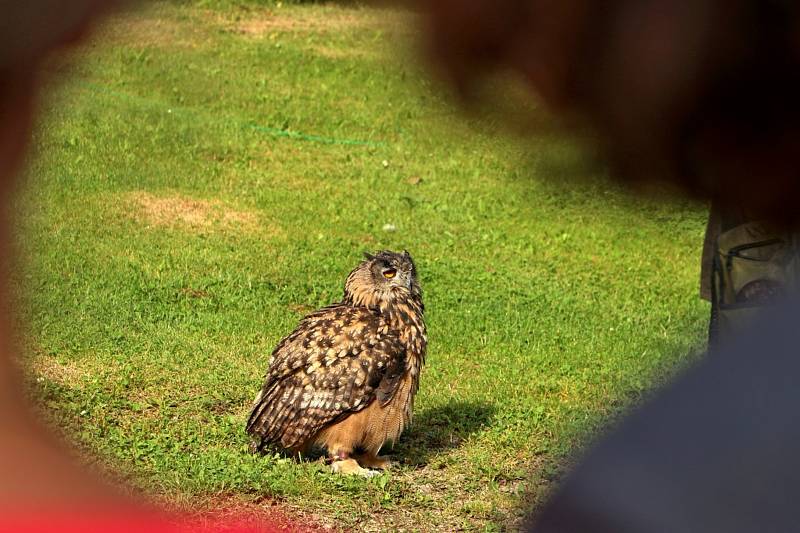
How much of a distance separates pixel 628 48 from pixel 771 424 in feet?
0.96

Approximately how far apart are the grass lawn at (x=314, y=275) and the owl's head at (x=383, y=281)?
2.29 ft

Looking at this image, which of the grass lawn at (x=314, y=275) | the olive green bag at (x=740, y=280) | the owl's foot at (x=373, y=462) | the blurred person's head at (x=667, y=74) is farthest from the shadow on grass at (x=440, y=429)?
the blurred person's head at (x=667, y=74)

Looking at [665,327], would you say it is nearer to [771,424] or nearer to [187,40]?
[771,424]

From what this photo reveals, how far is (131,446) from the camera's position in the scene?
5668mm

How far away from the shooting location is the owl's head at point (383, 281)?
5.73m

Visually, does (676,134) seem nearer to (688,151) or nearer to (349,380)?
(688,151)

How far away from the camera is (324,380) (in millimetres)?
5465

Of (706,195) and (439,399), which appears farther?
(439,399)

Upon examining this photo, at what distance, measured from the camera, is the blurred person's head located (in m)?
0.89

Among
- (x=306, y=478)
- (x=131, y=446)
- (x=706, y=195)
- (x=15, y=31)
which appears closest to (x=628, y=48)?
(x=706, y=195)

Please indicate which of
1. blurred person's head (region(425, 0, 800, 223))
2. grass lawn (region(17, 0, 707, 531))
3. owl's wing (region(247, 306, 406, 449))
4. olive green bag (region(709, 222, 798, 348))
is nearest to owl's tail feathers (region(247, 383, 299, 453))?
owl's wing (region(247, 306, 406, 449))

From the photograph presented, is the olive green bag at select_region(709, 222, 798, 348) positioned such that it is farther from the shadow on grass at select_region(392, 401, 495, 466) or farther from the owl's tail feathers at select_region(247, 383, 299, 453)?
the owl's tail feathers at select_region(247, 383, 299, 453)

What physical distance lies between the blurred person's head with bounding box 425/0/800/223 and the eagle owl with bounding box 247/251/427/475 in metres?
4.54

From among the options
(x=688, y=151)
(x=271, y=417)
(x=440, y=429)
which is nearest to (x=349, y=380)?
(x=271, y=417)
